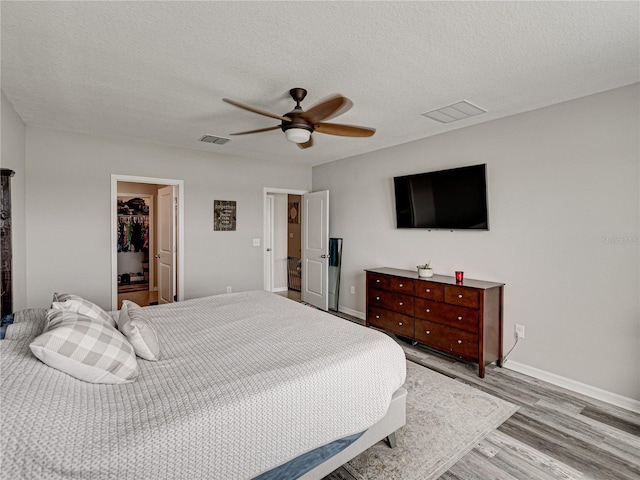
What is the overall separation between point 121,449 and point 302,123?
7.39 ft

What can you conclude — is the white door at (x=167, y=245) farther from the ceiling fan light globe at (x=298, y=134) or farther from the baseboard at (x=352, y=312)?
the ceiling fan light globe at (x=298, y=134)

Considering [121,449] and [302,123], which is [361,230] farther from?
[121,449]

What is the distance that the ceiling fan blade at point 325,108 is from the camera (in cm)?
215

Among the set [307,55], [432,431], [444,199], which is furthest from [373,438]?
[444,199]

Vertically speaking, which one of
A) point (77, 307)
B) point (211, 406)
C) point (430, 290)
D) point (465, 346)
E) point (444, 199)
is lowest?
point (465, 346)

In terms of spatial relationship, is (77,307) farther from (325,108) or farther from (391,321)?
(391,321)

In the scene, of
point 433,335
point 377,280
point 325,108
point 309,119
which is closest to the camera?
point 325,108

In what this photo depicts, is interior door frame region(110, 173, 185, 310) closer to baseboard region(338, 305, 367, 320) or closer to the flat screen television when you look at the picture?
baseboard region(338, 305, 367, 320)

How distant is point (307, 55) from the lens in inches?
86.0

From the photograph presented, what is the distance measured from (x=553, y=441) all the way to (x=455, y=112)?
282 centimetres

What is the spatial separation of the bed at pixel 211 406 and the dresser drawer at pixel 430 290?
60.6 inches

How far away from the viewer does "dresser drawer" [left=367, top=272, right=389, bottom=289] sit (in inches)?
163

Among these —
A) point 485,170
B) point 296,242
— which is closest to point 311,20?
point 485,170

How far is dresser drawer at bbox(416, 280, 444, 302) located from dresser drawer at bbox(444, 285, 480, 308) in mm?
58
